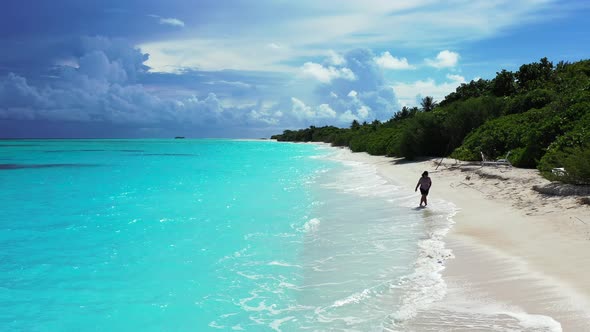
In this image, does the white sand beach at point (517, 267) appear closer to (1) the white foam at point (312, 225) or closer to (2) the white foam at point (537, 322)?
(2) the white foam at point (537, 322)

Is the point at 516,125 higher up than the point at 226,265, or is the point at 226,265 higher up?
the point at 516,125

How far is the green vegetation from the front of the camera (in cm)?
1829

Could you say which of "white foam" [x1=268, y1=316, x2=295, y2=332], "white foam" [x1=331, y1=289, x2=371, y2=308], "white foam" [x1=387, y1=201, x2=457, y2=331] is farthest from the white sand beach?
"white foam" [x1=268, y1=316, x2=295, y2=332]

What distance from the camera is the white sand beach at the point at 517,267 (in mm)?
5949

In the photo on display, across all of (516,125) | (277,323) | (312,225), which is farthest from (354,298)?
(516,125)

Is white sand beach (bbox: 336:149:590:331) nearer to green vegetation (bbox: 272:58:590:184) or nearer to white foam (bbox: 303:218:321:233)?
green vegetation (bbox: 272:58:590:184)

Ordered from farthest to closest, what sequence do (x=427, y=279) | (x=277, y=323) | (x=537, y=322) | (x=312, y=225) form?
1. (x=312, y=225)
2. (x=427, y=279)
3. (x=277, y=323)
4. (x=537, y=322)

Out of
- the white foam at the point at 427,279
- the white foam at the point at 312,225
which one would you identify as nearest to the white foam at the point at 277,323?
the white foam at the point at 427,279

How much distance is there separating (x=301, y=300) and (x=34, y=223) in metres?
13.7

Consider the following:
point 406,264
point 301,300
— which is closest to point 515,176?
point 406,264

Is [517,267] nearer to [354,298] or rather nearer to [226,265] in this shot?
[354,298]

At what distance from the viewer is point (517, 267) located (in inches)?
319

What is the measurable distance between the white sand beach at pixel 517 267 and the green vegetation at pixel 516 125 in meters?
2.52

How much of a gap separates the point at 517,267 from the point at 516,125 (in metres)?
23.3
